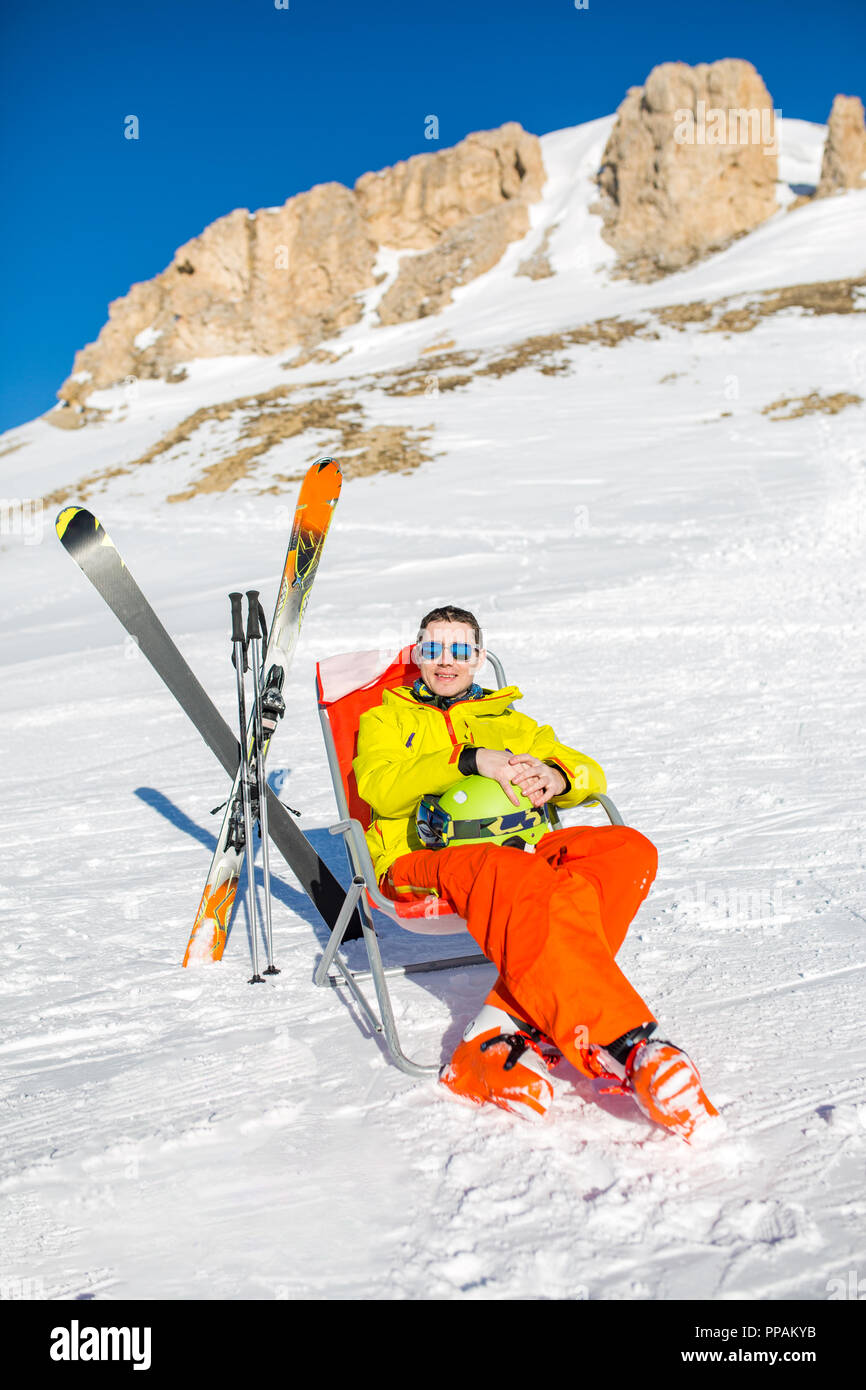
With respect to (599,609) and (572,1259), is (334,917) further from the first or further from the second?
(599,609)

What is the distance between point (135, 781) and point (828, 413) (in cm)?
1537

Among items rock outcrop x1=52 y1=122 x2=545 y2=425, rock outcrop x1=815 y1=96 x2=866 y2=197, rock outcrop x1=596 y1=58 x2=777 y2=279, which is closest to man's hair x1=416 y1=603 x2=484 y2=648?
rock outcrop x1=596 y1=58 x2=777 y2=279

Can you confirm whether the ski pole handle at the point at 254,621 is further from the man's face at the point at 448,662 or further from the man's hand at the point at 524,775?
the man's hand at the point at 524,775

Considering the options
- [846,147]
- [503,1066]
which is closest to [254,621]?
[503,1066]

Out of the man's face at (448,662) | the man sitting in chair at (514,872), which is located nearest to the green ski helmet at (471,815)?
the man sitting in chair at (514,872)

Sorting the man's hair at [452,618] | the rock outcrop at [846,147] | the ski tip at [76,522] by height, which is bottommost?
the man's hair at [452,618]

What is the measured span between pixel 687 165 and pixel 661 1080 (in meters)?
54.4

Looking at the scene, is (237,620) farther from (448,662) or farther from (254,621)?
(448,662)

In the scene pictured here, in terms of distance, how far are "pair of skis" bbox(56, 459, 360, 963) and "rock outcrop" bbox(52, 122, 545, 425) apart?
5401 cm

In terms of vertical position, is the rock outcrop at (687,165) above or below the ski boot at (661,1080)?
above

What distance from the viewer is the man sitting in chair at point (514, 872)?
220cm

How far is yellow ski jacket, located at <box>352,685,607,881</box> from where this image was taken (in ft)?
9.91

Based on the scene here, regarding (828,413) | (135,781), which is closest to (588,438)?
(828,413)

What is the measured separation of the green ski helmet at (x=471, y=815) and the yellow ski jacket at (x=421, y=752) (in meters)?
0.10
